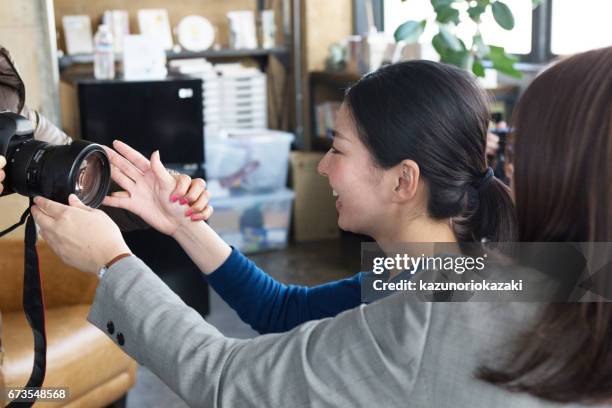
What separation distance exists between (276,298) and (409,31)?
5.31 feet

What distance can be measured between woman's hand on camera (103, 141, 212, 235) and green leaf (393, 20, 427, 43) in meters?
1.62

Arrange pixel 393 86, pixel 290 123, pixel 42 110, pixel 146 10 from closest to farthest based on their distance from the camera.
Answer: pixel 393 86 < pixel 42 110 < pixel 146 10 < pixel 290 123

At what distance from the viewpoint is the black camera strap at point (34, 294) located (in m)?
1.20

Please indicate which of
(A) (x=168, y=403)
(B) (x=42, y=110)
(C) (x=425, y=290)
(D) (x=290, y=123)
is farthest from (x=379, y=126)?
(D) (x=290, y=123)

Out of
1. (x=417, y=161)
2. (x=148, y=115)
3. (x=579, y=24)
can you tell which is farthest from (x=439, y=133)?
(x=579, y=24)

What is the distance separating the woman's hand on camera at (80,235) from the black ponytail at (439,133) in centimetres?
40

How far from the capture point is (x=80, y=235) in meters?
1.02

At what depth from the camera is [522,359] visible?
79 centimetres

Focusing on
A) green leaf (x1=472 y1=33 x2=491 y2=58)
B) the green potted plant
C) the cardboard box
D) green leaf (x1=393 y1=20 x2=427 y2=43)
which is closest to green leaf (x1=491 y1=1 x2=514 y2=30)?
the green potted plant

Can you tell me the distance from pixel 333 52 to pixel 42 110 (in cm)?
185

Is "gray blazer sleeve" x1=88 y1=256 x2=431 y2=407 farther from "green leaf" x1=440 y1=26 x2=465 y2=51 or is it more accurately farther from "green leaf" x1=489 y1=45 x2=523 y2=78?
"green leaf" x1=489 y1=45 x2=523 y2=78

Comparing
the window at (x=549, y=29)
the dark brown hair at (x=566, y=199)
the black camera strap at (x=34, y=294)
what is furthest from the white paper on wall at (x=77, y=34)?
the dark brown hair at (x=566, y=199)

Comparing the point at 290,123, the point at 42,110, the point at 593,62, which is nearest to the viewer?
the point at 593,62

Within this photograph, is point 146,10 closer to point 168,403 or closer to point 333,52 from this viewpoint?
point 333,52
